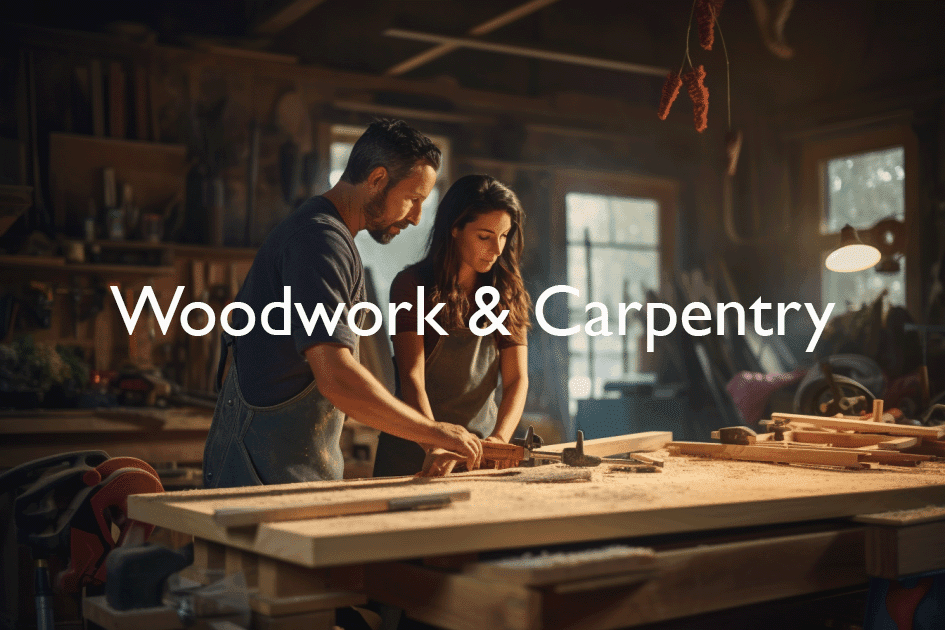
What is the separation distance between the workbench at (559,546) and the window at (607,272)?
17.1 ft

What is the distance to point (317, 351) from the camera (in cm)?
189

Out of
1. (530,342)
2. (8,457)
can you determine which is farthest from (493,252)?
(530,342)

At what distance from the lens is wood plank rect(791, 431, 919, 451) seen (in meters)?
2.54

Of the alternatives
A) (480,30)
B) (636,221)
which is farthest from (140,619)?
(636,221)

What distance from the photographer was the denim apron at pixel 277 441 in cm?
211

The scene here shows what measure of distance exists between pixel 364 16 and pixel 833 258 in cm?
399

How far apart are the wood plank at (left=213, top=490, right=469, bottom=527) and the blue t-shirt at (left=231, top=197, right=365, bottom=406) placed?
1.42ft

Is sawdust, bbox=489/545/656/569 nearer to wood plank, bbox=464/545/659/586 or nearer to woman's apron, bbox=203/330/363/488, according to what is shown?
wood plank, bbox=464/545/659/586

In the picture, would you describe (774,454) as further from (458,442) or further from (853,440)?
(458,442)

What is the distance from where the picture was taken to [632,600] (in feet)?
4.63

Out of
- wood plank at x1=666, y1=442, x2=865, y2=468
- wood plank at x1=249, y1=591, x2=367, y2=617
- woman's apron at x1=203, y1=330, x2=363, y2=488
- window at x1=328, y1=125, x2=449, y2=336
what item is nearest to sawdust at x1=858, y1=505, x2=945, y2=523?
wood plank at x1=666, y1=442, x2=865, y2=468

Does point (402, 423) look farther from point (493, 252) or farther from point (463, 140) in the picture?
point (463, 140)

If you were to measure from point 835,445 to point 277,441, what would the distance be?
1.59 m

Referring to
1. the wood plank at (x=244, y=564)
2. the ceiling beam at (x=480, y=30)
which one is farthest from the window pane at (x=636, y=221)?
the wood plank at (x=244, y=564)
